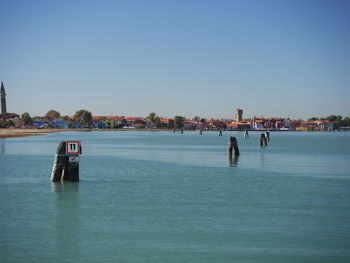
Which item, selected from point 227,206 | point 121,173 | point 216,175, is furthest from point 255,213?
point 121,173

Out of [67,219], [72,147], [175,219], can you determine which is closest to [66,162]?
[72,147]

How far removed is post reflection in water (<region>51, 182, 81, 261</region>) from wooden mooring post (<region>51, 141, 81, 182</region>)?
0.35 m

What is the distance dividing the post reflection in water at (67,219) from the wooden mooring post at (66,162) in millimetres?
348

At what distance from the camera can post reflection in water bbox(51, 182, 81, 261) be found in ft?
41.3

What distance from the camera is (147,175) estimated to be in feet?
99.6

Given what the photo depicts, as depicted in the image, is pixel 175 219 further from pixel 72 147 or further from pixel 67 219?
pixel 72 147

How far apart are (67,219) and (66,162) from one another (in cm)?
805

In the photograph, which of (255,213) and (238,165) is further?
(238,165)

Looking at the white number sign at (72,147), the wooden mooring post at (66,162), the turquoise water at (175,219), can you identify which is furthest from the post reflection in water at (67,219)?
the white number sign at (72,147)

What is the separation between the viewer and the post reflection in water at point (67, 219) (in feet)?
41.3

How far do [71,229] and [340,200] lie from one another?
11.5 meters

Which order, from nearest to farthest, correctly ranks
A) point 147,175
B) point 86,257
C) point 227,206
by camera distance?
1. point 86,257
2. point 227,206
3. point 147,175

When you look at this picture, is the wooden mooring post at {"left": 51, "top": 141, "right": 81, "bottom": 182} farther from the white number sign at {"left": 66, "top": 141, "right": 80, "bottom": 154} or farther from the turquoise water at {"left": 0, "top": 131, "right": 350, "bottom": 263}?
the turquoise water at {"left": 0, "top": 131, "right": 350, "bottom": 263}

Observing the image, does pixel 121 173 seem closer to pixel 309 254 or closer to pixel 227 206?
pixel 227 206
